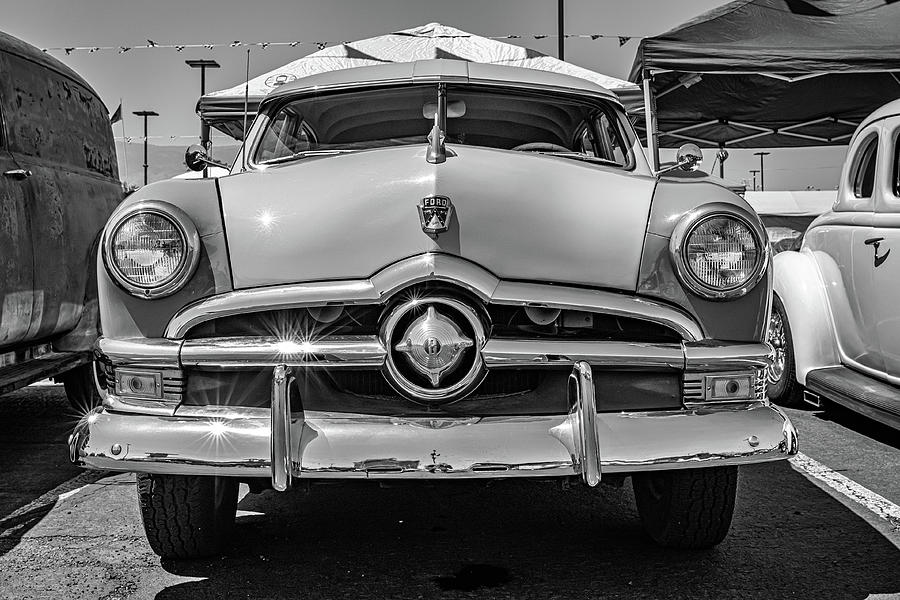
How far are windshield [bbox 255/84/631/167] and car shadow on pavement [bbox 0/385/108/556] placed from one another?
155 centimetres

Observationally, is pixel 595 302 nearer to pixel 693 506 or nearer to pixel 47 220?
pixel 693 506

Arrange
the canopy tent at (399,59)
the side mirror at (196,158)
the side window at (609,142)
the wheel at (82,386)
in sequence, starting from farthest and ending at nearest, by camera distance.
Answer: the canopy tent at (399,59)
the wheel at (82,386)
the side mirror at (196,158)
the side window at (609,142)

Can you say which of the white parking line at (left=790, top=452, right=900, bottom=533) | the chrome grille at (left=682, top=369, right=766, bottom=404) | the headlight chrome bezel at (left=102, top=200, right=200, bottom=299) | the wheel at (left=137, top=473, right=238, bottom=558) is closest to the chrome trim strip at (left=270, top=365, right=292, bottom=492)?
the headlight chrome bezel at (left=102, top=200, right=200, bottom=299)

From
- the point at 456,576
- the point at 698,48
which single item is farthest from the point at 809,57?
the point at 456,576

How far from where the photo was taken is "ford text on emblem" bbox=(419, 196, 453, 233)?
2250mm

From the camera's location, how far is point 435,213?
7.41ft

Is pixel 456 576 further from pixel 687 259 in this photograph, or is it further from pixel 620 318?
pixel 687 259

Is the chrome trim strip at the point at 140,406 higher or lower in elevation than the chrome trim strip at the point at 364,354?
lower

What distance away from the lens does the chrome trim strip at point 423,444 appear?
6.81ft

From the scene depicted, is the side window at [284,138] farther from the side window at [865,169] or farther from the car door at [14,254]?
the side window at [865,169]

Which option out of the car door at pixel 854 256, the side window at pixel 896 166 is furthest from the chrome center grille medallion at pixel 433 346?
the side window at pixel 896 166

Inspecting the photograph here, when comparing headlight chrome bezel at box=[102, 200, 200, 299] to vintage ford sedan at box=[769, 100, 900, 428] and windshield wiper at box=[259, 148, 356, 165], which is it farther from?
vintage ford sedan at box=[769, 100, 900, 428]

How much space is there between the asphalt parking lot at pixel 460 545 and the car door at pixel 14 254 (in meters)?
0.64

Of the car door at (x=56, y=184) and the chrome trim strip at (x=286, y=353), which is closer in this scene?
the chrome trim strip at (x=286, y=353)
